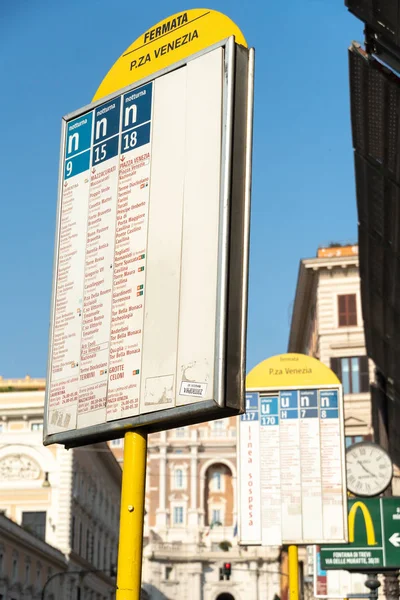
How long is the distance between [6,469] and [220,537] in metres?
51.7

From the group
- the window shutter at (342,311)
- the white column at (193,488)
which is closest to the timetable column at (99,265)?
the window shutter at (342,311)

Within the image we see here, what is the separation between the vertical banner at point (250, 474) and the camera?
590 inches

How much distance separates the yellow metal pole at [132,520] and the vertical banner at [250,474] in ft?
27.4

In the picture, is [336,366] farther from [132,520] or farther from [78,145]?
[132,520]

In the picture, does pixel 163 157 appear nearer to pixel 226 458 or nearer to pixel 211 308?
pixel 211 308

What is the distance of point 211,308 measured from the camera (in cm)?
620

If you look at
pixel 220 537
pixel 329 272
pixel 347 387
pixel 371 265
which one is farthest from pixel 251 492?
pixel 220 537

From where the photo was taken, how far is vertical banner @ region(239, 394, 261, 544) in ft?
49.2

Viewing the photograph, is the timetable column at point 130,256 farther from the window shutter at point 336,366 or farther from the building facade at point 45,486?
the building facade at point 45,486

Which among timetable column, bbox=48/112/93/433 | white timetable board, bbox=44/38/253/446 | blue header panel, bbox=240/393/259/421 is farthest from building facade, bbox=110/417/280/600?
white timetable board, bbox=44/38/253/446

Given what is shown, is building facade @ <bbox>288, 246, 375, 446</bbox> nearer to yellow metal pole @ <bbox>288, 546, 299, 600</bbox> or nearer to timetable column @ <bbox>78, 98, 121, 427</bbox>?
yellow metal pole @ <bbox>288, 546, 299, 600</bbox>

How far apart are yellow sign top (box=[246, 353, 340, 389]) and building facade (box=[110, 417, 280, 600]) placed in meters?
87.4

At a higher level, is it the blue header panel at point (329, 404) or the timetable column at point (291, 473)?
the blue header panel at point (329, 404)

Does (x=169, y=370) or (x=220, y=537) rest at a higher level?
(x=220, y=537)
